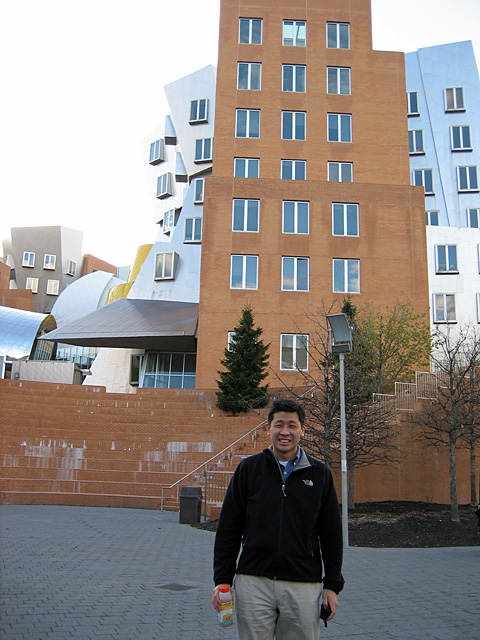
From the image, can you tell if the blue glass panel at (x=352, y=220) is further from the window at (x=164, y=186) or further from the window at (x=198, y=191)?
the window at (x=164, y=186)

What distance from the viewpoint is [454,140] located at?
45.4 metres

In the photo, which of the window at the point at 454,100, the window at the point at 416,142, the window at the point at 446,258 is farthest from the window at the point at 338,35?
the window at the point at 454,100

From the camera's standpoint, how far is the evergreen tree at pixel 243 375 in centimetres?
2431

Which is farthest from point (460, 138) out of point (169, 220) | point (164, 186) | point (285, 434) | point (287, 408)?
point (285, 434)

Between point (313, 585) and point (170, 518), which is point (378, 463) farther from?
point (313, 585)

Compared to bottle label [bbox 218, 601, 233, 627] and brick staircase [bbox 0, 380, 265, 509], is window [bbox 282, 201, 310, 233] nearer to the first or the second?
brick staircase [bbox 0, 380, 265, 509]

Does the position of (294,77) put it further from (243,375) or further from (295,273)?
(243,375)

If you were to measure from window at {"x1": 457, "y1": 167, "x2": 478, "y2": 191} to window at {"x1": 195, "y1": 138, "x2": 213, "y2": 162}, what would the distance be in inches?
712

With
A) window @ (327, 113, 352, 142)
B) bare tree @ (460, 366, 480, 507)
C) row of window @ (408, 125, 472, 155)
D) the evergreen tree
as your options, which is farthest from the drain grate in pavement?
row of window @ (408, 125, 472, 155)

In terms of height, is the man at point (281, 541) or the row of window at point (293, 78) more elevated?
the row of window at point (293, 78)

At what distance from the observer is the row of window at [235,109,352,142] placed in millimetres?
34031

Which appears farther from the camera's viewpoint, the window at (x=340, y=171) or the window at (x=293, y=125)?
the window at (x=293, y=125)

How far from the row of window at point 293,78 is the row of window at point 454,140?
1173 centimetres

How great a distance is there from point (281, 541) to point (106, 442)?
60.1 ft
